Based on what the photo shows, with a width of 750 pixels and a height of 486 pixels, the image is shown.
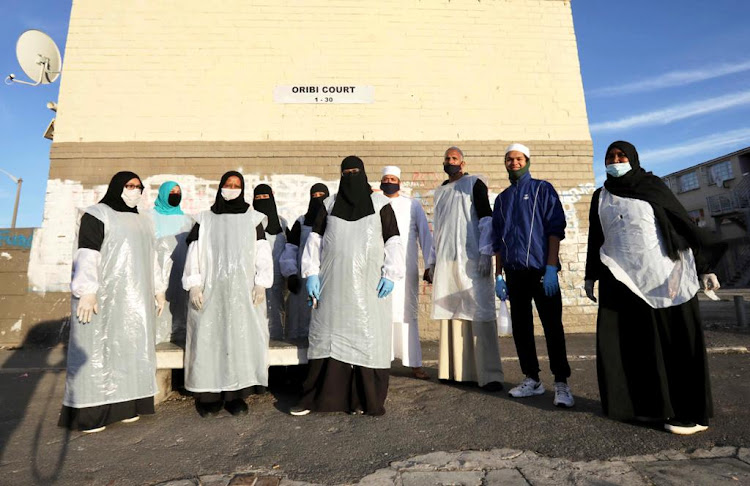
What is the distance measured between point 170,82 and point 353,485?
7.13 meters

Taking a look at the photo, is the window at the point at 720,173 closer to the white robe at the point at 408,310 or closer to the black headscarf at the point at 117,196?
the white robe at the point at 408,310

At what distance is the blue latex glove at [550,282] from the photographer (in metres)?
3.27

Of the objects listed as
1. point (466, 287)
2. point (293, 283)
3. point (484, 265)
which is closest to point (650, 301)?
point (484, 265)

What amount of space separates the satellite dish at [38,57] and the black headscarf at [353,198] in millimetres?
7645

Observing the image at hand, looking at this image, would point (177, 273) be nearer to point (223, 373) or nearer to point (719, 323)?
point (223, 373)

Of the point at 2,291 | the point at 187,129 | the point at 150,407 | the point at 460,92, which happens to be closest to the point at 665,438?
the point at 150,407

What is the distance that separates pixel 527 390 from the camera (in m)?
3.47

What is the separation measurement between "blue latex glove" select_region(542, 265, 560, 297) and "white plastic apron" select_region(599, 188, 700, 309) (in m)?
0.38

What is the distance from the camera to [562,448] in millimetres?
2445

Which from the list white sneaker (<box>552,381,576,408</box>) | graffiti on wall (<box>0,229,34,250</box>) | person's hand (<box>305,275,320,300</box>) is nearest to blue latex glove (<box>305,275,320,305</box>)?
person's hand (<box>305,275,320,300</box>)

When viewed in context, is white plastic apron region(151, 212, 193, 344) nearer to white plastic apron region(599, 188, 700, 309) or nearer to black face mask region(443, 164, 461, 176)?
black face mask region(443, 164, 461, 176)

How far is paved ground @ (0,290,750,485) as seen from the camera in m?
2.17

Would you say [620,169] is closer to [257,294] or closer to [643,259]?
[643,259]

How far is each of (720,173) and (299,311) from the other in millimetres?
37555
